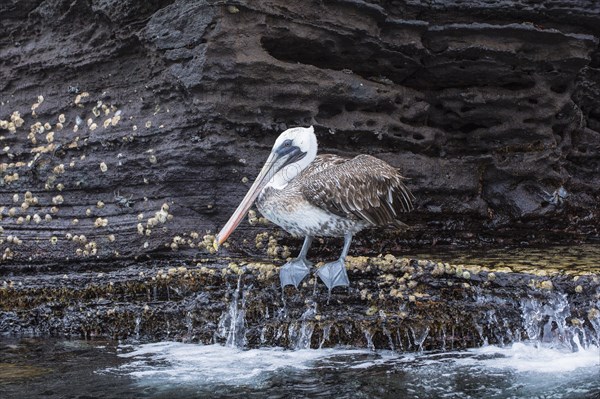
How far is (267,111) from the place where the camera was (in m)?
7.46

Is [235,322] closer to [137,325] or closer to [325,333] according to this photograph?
[325,333]

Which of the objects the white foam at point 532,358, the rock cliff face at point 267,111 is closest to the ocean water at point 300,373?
the white foam at point 532,358

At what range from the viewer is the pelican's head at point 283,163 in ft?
21.6

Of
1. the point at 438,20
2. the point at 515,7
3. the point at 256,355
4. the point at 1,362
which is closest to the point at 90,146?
the point at 1,362

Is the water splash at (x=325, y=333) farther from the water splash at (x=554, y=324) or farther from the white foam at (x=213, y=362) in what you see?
the water splash at (x=554, y=324)

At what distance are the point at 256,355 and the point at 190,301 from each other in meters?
0.89

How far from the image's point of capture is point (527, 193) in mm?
8312

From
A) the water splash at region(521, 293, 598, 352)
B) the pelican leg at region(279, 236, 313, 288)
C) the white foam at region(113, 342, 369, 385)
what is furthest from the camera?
the pelican leg at region(279, 236, 313, 288)

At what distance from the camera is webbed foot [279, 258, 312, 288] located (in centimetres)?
630

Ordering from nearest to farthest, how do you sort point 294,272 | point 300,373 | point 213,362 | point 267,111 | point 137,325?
point 300,373 → point 213,362 → point 294,272 → point 137,325 → point 267,111

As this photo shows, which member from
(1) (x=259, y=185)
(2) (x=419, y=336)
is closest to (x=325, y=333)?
(2) (x=419, y=336)

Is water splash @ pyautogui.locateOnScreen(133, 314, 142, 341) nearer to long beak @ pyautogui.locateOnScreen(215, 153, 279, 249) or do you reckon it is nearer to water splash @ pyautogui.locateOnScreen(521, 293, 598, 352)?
long beak @ pyautogui.locateOnScreen(215, 153, 279, 249)

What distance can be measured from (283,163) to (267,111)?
979 mm

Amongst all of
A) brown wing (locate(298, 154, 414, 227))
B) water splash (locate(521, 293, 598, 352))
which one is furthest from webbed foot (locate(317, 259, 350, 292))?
water splash (locate(521, 293, 598, 352))
